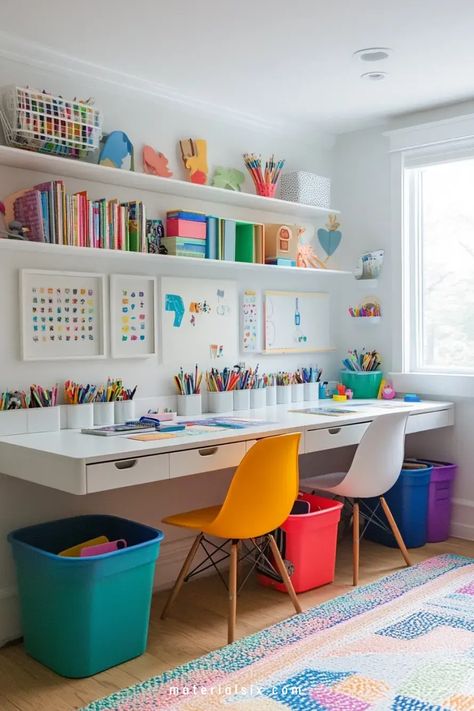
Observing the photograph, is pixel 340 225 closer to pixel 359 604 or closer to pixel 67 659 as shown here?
pixel 359 604

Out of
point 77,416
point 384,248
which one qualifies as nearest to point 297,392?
point 384,248

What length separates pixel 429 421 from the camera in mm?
3930

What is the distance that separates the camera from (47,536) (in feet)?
9.75

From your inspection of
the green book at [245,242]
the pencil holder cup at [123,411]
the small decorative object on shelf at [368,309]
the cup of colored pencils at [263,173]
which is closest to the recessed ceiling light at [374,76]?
the cup of colored pencils at [263,173]

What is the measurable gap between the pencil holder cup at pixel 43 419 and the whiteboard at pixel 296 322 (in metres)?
1.41

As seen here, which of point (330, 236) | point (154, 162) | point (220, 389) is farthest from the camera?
point (330, 236)

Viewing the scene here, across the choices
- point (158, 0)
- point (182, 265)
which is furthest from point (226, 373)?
point (158, 0)

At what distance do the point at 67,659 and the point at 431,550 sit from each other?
211 centimetres

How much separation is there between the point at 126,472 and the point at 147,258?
1.14 m

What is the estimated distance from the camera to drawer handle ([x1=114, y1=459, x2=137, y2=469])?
253 cm

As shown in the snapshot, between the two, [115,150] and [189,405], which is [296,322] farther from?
[115,150]

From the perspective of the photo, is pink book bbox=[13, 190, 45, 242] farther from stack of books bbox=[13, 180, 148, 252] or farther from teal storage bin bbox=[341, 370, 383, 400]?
teal storage bin bbox=[341, 370, 383, 400]

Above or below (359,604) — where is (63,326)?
above

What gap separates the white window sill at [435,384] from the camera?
403 cm
